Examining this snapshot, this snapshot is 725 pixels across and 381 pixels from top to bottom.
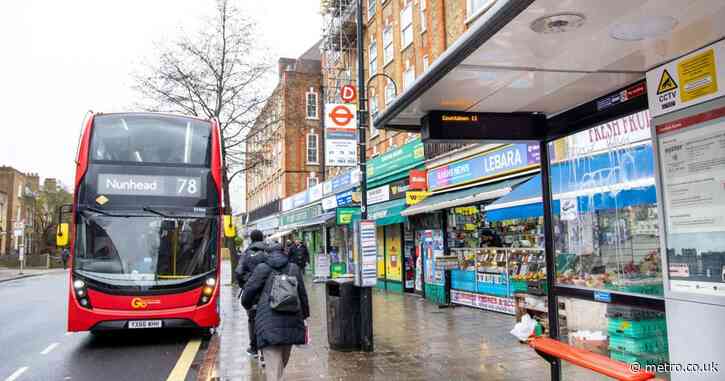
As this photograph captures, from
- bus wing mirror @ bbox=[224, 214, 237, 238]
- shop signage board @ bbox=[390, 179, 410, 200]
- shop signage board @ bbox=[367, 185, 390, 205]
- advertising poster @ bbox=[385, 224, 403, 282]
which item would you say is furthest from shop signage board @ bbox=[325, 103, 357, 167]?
shop signage board @ bbox=[367, 185, 390, 205]

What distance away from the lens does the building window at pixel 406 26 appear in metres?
19.4

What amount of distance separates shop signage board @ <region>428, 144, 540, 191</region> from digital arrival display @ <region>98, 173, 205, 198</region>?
6395 millimetres

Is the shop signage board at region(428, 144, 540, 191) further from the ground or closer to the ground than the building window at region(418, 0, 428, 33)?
closer to the ground

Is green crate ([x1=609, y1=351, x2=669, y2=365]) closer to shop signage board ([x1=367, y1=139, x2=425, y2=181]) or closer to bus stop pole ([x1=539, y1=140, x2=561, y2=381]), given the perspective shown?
bus stop pole ([x1=539, y1=140, x2=561, y2=381])

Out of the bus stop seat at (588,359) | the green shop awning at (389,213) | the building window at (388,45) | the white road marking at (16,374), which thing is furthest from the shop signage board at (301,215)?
the bus stop seat at (588,359)

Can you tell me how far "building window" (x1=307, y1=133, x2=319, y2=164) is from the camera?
40844 millimetres

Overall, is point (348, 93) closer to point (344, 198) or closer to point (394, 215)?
point (394, 215)

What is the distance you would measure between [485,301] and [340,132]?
543 cm

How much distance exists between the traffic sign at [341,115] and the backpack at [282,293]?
4973 mm

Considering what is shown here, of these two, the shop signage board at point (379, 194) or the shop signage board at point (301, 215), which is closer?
the shop signage board at point (379, 194)

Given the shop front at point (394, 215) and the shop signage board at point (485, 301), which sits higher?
the shop front at point (394, 215)

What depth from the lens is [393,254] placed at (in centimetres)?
1825

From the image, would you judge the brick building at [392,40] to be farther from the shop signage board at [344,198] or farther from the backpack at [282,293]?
the backpack at [282,293]

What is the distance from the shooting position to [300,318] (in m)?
5.24
